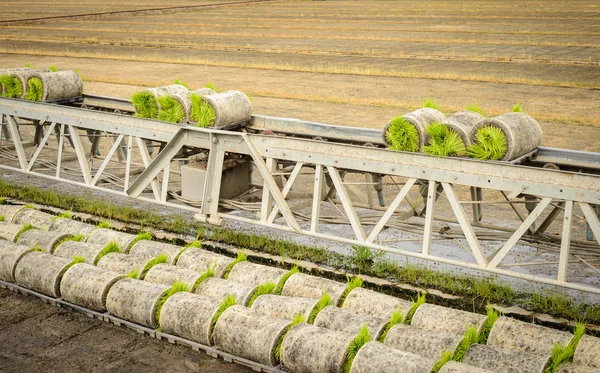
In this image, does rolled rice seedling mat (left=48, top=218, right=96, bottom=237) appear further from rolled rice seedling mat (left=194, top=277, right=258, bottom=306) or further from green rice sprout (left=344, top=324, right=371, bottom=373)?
green rice sprout (left=344, top=324, right=371, bottom=373)

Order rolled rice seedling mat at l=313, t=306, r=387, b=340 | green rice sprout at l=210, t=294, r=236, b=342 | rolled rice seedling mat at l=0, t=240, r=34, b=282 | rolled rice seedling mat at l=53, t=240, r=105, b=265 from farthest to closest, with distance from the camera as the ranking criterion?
rolled rice seedling mat at l=53, t=240, r=105, b=265 < rolled rice seedling mat at l=0, t=240, r=34, b=282 < green rice sprout at l=210, t=294, r=236, b=342 < rolled rice seedling mat at l=313, t=306, r=387, b=340

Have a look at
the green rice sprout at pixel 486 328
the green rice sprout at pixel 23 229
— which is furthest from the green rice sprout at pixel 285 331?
the green rice sprout at pixel 23 229

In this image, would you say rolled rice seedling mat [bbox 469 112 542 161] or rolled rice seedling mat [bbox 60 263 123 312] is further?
rolled rice seedling mat [bbox 469 112 542 161]

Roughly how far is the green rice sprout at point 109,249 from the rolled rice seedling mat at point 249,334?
7.95ft

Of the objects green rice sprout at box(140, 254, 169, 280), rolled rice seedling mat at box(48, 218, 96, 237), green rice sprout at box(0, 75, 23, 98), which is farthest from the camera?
green rice sprout at box(0, 75, 23, 98)

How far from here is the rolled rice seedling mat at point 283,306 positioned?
7215 mm

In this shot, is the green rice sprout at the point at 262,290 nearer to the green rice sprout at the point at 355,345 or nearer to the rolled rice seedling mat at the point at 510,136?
the green rice sprout at the point at 355,345

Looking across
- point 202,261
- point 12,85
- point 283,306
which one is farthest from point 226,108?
point 12,85

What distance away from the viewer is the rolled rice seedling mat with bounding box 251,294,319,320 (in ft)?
23.7

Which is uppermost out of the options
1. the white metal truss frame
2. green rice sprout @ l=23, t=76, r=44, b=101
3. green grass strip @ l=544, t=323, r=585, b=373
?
green rice sprout @ l=23, t=76, r=44, b=101

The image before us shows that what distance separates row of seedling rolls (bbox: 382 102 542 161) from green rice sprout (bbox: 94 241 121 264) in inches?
136

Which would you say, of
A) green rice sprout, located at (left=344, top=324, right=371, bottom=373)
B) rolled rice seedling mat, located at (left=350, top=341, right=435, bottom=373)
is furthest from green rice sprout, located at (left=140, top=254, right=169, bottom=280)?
rolled rice seedling mat, located at (left=350, top=341, right=435, bottom=373)

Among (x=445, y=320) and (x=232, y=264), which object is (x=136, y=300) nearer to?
(x=232, y=264)

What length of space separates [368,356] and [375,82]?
60.2 feet
